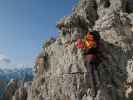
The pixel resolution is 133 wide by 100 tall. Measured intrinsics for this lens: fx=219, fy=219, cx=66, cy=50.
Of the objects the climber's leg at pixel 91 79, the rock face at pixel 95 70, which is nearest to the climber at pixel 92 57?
the climber's leg at pixel 91 79

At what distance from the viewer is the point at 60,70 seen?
24016mm

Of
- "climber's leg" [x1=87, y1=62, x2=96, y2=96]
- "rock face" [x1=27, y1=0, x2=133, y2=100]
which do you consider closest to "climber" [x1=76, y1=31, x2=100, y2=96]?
"climber's leg" [x1=87, y1=62, x2=96, y2=96]

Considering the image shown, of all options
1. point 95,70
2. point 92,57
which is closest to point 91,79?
point 95,70

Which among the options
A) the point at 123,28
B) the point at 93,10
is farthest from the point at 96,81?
the point at 93,10

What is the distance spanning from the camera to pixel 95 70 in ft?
68.3

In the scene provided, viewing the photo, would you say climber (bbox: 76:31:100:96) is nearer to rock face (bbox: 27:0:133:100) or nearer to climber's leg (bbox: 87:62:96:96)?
climber's leg (bbox: 87:62:96:96)

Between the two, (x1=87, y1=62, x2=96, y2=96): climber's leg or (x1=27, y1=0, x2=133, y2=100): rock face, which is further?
(x1=27, y1=0, x2=133, y2=100): rock face

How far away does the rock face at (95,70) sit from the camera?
69.5 feet

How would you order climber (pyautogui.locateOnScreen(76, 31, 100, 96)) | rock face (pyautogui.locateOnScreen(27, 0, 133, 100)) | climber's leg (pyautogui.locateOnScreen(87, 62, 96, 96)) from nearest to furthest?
climber's leg (pyautogui.locateOnScreen(87, 62, 96, 96)) < climber (pyautogui.locateOnScreen(76, 31, 100, 96)) < rock face (pyautogui.locateOnScreen(27, 0, 133, 100))

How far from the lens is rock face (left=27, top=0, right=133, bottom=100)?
2119 cm

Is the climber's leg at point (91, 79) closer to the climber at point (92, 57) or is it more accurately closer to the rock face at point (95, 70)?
the climber at point (92, 57)

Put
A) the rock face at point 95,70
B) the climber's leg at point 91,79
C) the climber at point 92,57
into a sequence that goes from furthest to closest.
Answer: the rock face at point 95,70 < the climber at point 92,57 < the climber's leg at point 91,79

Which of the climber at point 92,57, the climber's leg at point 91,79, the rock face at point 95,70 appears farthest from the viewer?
the rock face at point 95,70

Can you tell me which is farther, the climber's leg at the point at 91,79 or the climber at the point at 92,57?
the climber at the point at 92,57
